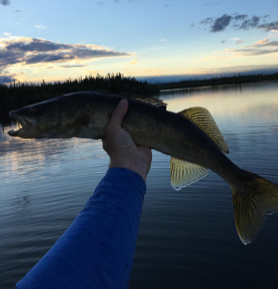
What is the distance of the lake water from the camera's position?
12.0 feet

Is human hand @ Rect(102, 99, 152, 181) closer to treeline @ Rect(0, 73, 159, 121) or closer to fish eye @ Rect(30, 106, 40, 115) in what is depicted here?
fish eye @ Rect(30, 106, 40, 115)

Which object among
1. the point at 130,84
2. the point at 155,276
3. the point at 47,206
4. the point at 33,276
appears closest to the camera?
the point at 33,276

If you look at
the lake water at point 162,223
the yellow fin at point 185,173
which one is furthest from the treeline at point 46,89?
the yellow fin at point 185,173

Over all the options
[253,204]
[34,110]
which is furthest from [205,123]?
[34,110]

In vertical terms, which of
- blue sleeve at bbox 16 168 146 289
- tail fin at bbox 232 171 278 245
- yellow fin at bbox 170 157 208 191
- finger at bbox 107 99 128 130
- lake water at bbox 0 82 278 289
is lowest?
lake water at bbox 0 82 278 289

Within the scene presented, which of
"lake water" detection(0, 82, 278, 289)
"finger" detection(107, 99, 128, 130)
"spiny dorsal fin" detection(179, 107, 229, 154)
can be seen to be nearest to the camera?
"finger" detection(107, 99, 128, 130)

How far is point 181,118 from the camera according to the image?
251 centimetres

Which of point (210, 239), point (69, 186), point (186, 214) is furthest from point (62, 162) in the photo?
point (210, 239)

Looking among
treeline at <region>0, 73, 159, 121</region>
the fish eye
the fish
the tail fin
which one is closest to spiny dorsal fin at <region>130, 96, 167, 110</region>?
the fish

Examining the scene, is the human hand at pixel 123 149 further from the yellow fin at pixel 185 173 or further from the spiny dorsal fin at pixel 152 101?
the yellow fin at pixel 185 173

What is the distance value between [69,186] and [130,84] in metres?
33.5

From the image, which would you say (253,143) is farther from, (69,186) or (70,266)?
(70,266)

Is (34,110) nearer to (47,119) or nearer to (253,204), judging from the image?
(47,119)

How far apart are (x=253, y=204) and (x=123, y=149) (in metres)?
1.26
